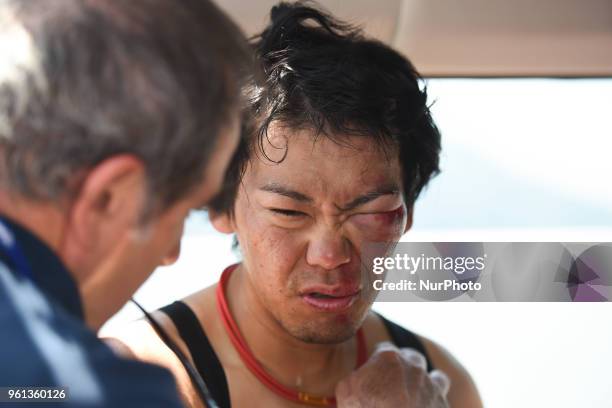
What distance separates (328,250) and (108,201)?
2.65 ft

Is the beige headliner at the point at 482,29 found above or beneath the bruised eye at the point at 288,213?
above

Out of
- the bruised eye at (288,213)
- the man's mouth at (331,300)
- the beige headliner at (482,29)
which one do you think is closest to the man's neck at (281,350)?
the man's mouth at (331,300)

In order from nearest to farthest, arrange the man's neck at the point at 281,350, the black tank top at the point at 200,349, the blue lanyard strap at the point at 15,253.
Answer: the blue lanyard strap at the point at 15,253
the black tank top at the point at 200,349
the man's neck at the point at 281,350

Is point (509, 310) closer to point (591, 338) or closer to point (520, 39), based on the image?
point (591, 338)

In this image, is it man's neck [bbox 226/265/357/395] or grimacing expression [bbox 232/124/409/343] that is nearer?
grimacing expression [bbox 232/124/409/343]

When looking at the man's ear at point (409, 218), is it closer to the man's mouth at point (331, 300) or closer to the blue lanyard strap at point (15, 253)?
the man's mouth at point (331, 300)

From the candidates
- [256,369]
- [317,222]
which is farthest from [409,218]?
[256,369]

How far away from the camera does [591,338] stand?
174cm

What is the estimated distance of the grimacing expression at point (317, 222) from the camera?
1602 millimetres

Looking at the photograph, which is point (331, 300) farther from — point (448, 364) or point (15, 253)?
point (15, 253)

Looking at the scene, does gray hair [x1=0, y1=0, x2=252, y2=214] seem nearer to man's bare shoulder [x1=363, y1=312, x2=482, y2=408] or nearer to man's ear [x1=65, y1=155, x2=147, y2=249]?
man's ear [x1=65, y1=155, x2=147, y2=249]

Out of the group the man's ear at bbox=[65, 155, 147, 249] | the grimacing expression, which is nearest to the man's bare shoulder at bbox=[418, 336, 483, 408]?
the grimacing expression

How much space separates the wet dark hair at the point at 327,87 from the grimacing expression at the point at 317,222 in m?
0.03

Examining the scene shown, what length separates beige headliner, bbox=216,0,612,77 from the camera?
168cm
